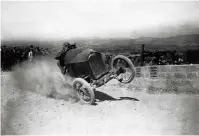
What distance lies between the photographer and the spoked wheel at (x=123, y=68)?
386cm

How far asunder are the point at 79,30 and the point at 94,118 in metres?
1.38

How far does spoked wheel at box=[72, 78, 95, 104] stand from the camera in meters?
3.63

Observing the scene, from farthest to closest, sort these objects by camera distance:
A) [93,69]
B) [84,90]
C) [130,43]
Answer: [130,43], [93,69], [84,90]

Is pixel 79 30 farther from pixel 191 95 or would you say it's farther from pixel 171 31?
pixel 191 95

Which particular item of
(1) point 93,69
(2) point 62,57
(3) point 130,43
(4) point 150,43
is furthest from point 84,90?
(4) point 150,43

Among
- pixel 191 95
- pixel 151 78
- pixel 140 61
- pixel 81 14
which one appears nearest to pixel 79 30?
pixel 81 14

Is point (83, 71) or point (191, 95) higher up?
point (83, 71)

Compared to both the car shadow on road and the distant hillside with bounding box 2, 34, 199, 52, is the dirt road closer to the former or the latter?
the car shadow on road

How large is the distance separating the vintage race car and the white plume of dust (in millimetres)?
153

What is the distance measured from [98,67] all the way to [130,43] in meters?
0.64

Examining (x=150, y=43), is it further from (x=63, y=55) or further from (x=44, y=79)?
(x=44, y=79)

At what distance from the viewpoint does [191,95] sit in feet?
13.1

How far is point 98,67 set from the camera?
390cm

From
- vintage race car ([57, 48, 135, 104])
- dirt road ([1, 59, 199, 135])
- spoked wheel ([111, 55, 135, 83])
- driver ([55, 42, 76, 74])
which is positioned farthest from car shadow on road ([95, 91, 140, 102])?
driver ([55, 42, 76, 74])
